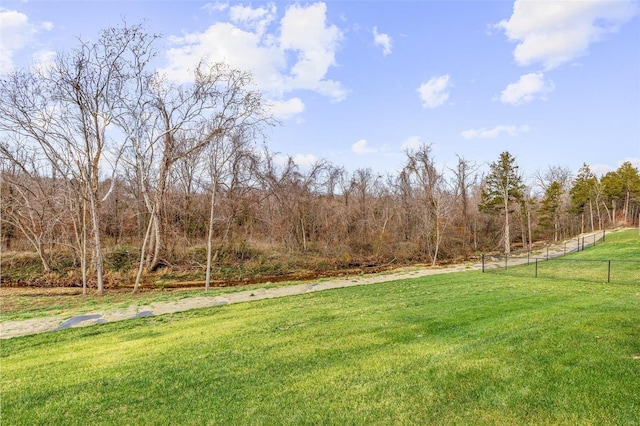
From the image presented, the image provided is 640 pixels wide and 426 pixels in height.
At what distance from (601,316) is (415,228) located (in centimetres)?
2542

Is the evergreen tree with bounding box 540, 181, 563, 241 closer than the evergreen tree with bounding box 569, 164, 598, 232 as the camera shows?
Yes

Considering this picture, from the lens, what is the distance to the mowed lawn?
3.23 m

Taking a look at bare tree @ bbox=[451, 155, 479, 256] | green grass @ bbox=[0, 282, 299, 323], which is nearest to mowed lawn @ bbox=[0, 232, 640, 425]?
green grass @ bbox=[0, 282, 299, 323]

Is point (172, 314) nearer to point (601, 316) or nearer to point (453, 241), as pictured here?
point (601, 316)

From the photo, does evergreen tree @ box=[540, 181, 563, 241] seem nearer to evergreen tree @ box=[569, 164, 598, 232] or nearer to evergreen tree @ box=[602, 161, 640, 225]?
evergreen tree @ box=[569, 164, 598, 232]

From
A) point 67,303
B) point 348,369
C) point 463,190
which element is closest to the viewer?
point 348,369

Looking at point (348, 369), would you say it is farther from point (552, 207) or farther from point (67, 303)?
point (552, 207)

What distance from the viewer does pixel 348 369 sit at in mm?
4285

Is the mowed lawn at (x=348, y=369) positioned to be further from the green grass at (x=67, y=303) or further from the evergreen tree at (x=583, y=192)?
the evergreen tree at (x=583, y=192)

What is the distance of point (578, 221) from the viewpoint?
5134 centimetres

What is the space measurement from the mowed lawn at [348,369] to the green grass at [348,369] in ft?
0.06

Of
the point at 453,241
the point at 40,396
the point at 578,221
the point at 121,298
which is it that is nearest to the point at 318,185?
the point at 453,241

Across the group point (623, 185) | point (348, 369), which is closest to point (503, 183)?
point (623, 185)

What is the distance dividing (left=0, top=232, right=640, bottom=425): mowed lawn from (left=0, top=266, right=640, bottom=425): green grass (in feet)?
0.06
